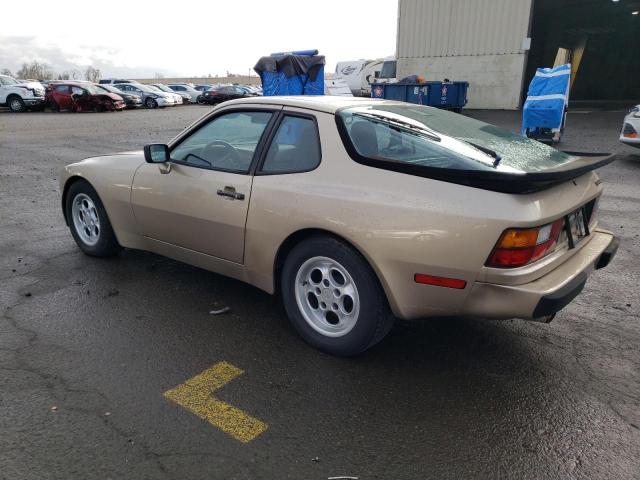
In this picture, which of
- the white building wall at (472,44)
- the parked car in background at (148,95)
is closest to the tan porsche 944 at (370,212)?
the white building wall at (472,44)

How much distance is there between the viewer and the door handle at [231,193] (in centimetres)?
328

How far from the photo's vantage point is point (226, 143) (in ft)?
11.9

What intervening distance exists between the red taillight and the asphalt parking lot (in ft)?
2.43

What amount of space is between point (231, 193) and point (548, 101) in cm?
1099

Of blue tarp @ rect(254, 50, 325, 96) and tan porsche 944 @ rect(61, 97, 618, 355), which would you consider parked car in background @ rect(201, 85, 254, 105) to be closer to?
blue tarp @ rect(254, 50, 325, 96)

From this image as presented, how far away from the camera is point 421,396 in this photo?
106 inches

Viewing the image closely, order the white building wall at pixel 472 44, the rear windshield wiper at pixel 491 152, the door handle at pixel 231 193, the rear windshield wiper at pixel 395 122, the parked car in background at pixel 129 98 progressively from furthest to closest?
the parked car in background at pixel 129 98 < the white building wall at pixel 472 44 < the door handle at pixel 231 193 < the rear windshield wiper at pixel 395 122 < the rear windshield wiper at pixel 491 152

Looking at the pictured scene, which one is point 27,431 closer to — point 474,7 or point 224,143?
point 224,143

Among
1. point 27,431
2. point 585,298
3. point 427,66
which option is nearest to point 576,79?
point 427,66

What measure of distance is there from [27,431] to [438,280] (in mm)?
2090

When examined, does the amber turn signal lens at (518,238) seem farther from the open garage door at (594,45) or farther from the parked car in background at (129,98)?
the parked car in background at (129,98)

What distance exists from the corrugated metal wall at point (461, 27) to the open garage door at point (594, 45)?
3198 mm

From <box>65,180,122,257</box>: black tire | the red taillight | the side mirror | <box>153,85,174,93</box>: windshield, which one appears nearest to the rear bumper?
the red taillight

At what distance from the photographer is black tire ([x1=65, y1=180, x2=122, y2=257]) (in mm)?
4383
